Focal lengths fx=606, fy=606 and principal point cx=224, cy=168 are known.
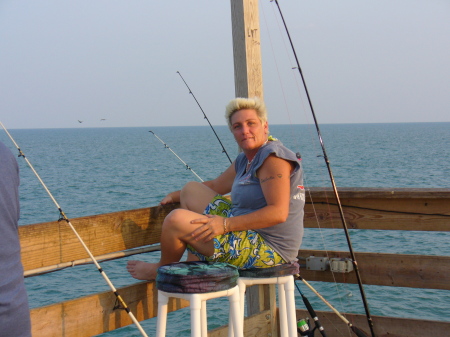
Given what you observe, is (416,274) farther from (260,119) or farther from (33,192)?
(33,192)

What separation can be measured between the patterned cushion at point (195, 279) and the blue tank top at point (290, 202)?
0.40m

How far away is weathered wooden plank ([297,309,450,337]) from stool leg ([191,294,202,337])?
1.41 m

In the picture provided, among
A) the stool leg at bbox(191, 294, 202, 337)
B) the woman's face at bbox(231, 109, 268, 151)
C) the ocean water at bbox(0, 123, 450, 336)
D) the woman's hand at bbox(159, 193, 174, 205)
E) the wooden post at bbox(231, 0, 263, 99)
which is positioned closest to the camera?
the stool leg at bbox(191, 294, 202, 337)

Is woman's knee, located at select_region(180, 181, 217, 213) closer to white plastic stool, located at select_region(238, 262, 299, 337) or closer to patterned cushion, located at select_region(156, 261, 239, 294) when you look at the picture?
white plastic stool, located at select_region(238, 262, 299, 337)

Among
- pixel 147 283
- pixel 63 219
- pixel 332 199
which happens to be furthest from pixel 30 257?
pixel 332 199

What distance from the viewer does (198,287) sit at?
242 centimetres

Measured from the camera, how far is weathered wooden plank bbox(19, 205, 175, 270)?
2.58 meters

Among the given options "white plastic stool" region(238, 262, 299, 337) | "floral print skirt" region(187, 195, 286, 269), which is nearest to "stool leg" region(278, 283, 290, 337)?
"white plastic stool" region(238, 262, 299, 337)

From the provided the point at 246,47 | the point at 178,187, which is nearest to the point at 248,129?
the point at 246,47

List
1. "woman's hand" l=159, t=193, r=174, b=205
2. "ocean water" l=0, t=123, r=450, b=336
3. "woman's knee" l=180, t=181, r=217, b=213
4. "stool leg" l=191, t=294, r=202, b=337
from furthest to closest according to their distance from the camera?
1. "ocean water" l=0, t=123, r=450, b=336
2. "woman's hand" l=159, t=193, r=174, b=205
3. "woman's knee" l=180, t=181, r=217, b=213
4. "stool leg" l=191, t=294, r=202, b=337

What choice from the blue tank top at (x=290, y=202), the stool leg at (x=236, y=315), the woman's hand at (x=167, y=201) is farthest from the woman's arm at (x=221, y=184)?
the stool leg at (x=236, y=315)

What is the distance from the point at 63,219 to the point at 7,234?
0.92m

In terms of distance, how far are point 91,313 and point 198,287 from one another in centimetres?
63

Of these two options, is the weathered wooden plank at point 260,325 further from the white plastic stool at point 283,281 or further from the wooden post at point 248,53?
the white plastic stool at point 283,281
